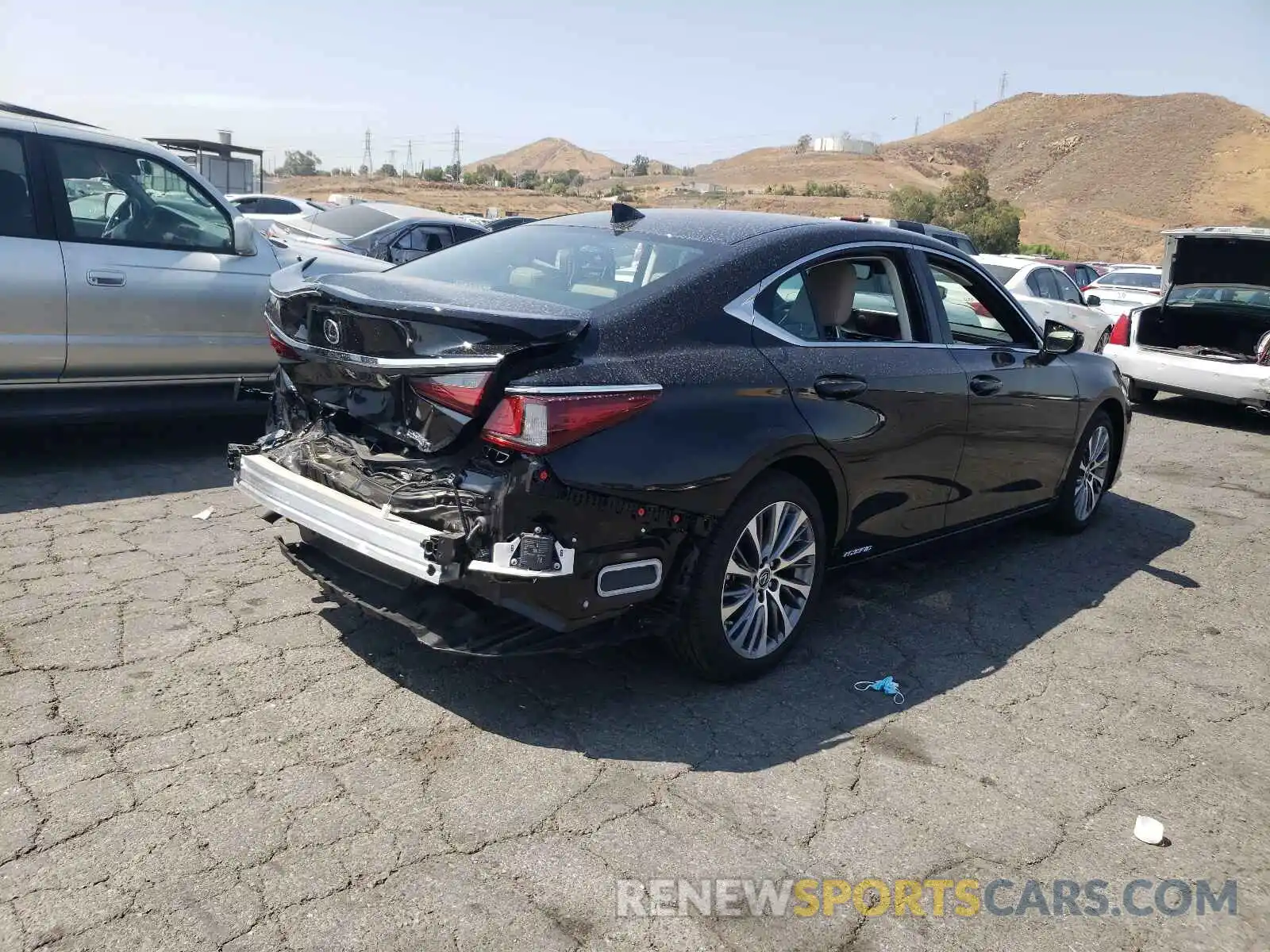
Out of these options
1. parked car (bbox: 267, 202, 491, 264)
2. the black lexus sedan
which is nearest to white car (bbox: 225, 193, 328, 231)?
parked car (bbox: 267, 202, 491, 264)

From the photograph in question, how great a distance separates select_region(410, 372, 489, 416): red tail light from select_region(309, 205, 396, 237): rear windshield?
11.7 meters

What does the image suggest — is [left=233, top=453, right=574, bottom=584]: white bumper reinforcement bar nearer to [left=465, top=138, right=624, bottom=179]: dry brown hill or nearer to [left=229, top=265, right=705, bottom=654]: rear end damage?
[left=229, top=265, right=705, bottom=654]: rear end damage

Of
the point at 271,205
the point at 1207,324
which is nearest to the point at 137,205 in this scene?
the point at 1207,324

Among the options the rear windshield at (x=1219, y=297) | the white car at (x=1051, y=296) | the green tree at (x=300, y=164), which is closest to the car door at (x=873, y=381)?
the rear windshield at (x=1219, y=297)

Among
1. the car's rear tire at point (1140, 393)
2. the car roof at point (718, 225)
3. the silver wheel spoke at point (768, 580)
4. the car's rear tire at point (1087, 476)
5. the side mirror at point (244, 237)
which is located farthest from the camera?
the car's rear tire at point (1140, 393)

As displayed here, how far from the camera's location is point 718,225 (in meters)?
4.38

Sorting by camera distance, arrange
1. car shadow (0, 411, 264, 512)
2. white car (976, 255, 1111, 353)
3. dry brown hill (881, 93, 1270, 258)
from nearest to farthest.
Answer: car shadow (0, 411, 264, 512), white car (976, 255, 1111, 353), dry brown hill (881, 93, 1270, 258)

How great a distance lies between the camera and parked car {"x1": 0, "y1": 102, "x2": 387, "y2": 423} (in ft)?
19.1

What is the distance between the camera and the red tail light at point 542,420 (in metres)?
3.24

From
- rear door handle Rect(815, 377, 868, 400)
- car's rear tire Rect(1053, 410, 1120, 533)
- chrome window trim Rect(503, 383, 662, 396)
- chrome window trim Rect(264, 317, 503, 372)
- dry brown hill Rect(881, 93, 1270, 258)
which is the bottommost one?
car's rear tire Rect(1053, 410, 1120, 533)

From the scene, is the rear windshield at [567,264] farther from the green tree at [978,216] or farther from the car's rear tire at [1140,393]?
the green tree at [978,216]

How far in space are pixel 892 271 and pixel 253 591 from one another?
3143 millimetres

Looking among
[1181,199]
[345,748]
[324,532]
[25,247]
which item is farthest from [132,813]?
[1181,199]

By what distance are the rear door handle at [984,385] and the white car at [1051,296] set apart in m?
8.55
